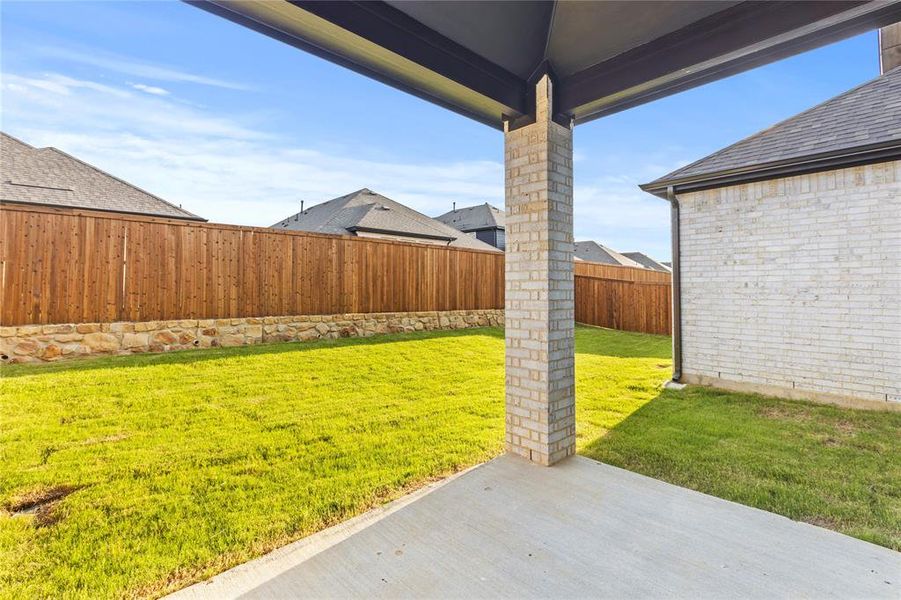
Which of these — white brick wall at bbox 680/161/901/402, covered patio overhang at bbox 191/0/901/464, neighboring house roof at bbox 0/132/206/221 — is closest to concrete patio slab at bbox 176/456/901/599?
covered patio overhang at bbox 191/0/901/464

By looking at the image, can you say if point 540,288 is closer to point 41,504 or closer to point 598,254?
point 41,504

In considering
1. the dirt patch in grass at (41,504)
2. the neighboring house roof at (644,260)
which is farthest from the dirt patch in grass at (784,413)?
the neighboring house roof at (644,260)

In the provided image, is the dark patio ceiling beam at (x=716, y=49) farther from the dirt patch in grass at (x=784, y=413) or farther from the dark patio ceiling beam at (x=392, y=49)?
the dirt patch in grass at (x=784, y=413)

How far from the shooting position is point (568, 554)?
2.11m

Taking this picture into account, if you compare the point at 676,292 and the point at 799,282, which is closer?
the point at 799,282

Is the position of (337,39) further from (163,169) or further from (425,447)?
(163,169)

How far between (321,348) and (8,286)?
14.5 feet

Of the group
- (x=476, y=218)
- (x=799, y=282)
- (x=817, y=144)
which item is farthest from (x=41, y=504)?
(x=476, y=218)

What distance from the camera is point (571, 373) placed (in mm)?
3309

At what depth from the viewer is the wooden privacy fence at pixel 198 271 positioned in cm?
600

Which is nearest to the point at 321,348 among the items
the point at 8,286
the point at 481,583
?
the point at 8,286

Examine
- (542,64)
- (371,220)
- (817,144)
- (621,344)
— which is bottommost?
(621,344)

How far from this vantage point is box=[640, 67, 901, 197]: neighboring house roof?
15.9ft

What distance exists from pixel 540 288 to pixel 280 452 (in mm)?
2554
